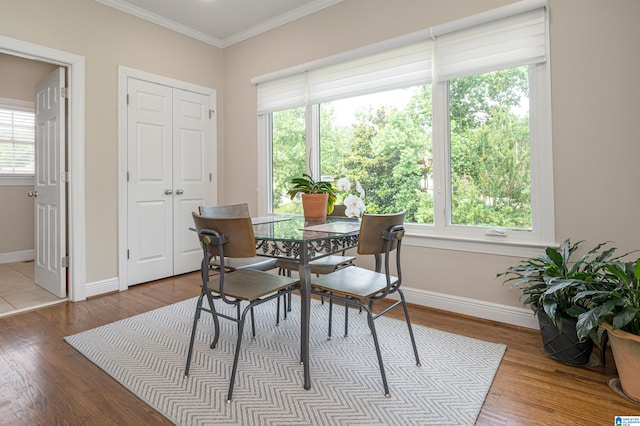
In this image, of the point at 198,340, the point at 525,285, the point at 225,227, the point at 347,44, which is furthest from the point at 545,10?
the point at 198,340

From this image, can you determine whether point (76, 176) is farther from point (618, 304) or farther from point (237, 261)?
point (618, 304)

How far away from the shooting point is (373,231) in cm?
173

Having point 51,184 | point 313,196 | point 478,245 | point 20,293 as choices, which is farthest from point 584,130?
point 20,293

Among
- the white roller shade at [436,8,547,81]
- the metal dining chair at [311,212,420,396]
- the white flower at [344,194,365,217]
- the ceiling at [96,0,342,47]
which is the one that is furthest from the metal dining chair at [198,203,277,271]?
the ceiling at [96,0,342,47]

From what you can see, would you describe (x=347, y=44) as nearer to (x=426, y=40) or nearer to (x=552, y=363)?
(x=426, y=40)

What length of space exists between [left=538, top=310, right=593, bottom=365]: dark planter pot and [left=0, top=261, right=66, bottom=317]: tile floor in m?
3.77

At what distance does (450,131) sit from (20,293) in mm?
4138

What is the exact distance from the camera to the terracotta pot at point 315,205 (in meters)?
2.39

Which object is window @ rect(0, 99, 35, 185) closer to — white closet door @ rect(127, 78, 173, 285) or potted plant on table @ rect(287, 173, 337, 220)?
white closet door @ rect(127, 78, 173, 285)

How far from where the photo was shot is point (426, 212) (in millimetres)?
2910

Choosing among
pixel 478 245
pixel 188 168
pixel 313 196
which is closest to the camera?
pixel 313 196

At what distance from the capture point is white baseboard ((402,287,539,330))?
2420 mm

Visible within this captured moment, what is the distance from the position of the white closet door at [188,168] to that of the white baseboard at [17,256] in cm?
225

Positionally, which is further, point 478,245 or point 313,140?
point 313,140
